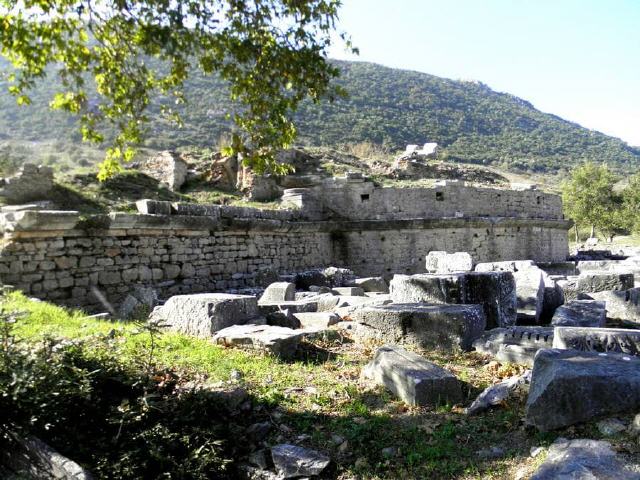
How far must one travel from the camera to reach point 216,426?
3678 mm

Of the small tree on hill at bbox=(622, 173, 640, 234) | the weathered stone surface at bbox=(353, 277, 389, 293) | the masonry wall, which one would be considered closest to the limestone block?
the masonry wall

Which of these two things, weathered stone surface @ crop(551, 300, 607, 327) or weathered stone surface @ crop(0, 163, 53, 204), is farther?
weathered stone surface @ crop(0, 163, 53, 204)

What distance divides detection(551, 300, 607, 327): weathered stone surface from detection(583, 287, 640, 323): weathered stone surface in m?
0.54

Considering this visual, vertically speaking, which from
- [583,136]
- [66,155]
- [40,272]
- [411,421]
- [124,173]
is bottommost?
[411,421]

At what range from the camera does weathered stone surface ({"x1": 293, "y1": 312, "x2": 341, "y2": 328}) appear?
264 inches

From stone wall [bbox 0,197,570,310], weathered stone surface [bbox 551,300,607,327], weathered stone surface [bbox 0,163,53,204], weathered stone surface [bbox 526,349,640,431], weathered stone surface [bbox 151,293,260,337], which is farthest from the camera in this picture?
weathered stone surface [bbox 0,163,53,204]

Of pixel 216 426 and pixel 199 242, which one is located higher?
pixel 199 242

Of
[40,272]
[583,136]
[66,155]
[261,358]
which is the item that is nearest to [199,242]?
[40,272]

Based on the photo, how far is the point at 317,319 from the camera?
6852 mm

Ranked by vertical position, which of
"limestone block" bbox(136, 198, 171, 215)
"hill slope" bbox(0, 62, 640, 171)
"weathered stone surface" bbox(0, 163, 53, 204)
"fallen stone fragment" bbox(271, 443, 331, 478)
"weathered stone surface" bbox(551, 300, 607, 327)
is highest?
"hill slope" bbox(0, 62, 640, 171)

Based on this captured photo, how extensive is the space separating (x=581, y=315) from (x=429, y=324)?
77.9 inches

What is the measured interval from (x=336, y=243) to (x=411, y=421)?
11124 mm

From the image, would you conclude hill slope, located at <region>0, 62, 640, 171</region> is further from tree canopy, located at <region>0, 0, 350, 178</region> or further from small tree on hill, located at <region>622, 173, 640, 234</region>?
tree canopy, located at <region>0, 0, 350, 178</region>

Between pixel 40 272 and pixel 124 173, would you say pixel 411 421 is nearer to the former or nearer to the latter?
pixel 40 272
